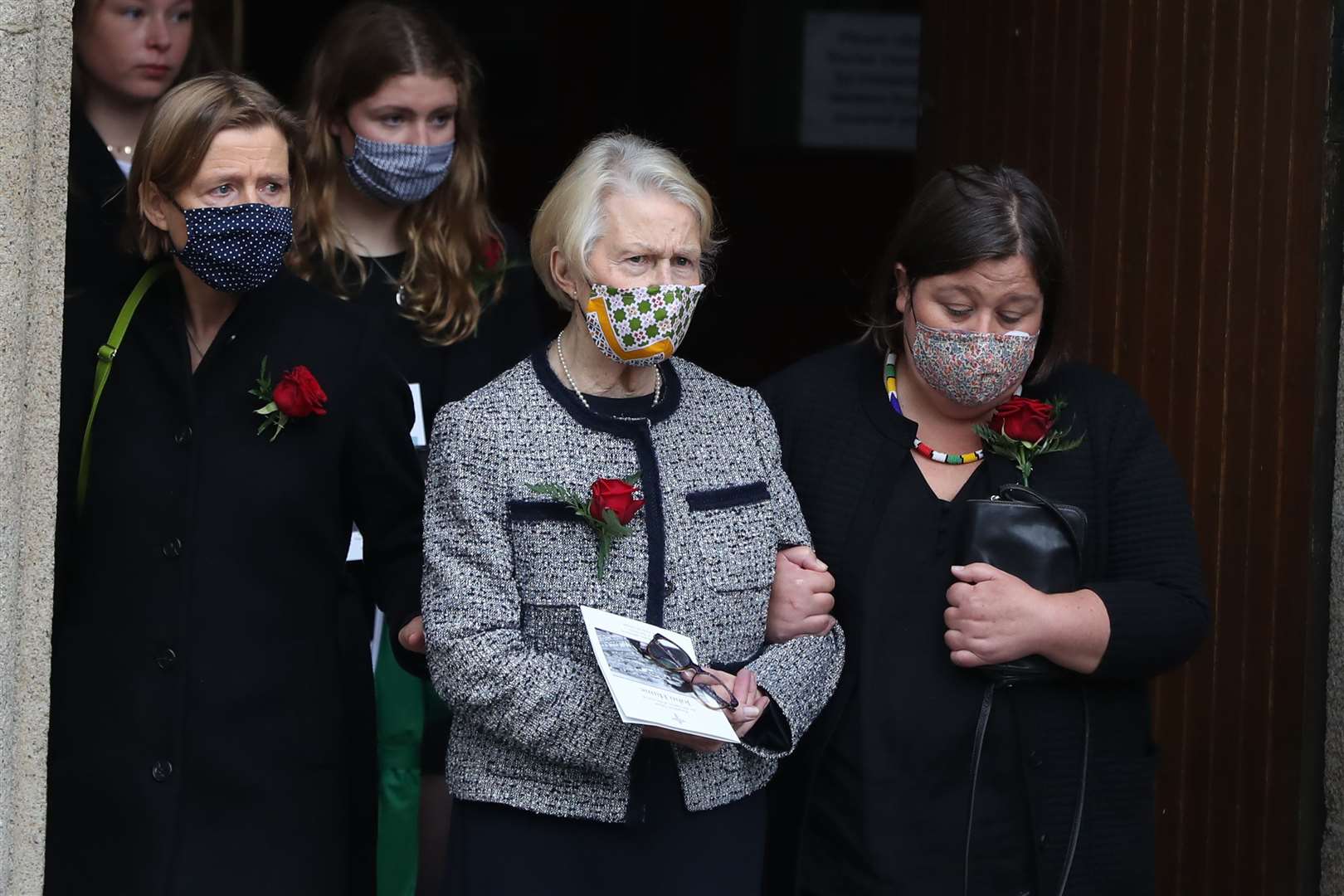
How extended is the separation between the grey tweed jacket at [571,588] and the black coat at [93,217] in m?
0.73

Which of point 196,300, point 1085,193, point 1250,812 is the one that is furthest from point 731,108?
point 196,300

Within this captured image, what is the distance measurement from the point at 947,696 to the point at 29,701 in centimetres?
151

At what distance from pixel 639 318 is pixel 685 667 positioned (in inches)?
21.9

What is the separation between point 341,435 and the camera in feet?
10.4

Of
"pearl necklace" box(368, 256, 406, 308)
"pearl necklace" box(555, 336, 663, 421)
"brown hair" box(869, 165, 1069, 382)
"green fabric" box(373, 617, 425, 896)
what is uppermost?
"brown hair" box(869, 165, 1069, 382)

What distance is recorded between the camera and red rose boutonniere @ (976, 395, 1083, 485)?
314cm

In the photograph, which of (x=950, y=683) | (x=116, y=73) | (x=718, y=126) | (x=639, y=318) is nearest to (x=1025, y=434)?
(x=950, y=683)

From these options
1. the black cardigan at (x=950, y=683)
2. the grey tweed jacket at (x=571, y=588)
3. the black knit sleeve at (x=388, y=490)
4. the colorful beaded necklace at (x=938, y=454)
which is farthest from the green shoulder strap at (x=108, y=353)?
the colorful beaded necklace at (x=938, y=454)

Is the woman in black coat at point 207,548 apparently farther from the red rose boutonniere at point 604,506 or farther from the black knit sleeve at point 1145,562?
the black knit sleeve at point 1145,562

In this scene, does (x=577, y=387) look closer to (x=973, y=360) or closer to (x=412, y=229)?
(x=973, y=360)

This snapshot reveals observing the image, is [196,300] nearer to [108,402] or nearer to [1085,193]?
[108,402]

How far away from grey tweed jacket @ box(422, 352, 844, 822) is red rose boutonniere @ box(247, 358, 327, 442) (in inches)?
10.1

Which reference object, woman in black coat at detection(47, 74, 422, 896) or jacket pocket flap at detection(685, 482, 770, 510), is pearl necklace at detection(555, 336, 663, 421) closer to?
jacket pocket flap at detection(685, 482, 770, 510)

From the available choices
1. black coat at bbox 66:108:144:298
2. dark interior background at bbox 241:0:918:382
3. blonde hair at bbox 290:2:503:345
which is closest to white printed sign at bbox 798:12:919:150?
dark interior background at bbox 241:0:918:382
